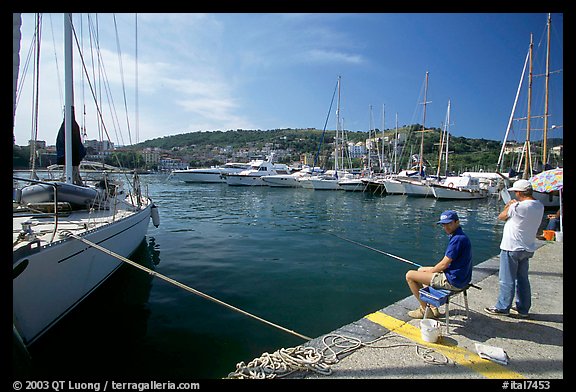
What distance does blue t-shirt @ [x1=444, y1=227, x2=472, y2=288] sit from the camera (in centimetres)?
351

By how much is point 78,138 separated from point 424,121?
41968 millimetres

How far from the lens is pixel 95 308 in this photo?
5.72 meters

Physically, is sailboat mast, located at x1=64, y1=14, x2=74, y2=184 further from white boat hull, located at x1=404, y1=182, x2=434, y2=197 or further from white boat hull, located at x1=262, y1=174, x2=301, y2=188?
white boat hull, located at x1=262, y1=174, x2=301, y2=188

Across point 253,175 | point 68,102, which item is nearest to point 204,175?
point 253,175

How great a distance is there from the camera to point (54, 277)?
4531 millimetres

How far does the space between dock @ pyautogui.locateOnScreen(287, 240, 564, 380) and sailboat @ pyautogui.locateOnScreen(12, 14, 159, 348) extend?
11.4 ft

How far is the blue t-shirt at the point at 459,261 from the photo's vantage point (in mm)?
3512

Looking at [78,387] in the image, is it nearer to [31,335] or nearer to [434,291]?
[31,335]

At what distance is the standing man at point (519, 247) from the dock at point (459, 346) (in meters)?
0.21

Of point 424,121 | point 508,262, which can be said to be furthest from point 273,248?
point 424,121

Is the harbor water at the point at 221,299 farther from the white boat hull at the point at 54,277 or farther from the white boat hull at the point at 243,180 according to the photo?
the white boat hull at the point at 243,180

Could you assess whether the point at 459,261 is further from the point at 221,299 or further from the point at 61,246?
the point at 61,246

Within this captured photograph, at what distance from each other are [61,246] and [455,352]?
5697 mm

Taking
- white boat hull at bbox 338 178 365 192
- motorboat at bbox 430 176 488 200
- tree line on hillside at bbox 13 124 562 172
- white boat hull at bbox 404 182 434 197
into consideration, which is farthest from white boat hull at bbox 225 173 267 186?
tree line on hillside at bbox 13 124 562 172
